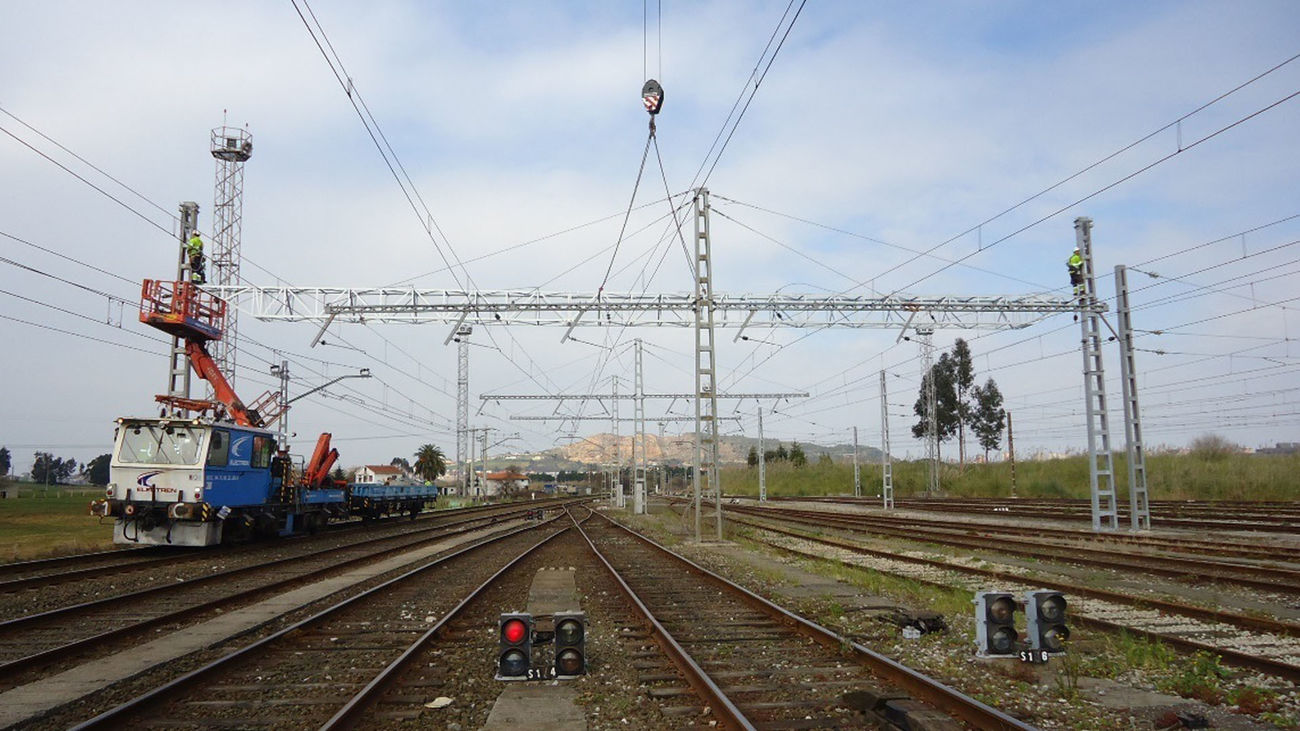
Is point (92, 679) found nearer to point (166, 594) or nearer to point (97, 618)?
point (97, 618)

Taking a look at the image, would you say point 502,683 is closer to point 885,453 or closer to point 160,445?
point 160,445

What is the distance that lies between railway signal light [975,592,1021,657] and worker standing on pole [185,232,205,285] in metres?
22.3

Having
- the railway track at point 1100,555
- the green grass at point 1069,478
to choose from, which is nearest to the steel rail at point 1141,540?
the railway track at point 1100,555

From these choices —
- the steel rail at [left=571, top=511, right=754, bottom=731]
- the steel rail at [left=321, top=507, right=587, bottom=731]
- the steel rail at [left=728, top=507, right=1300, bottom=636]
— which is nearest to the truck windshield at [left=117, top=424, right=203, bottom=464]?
the steel rail at [left=321, top=507, right=587, bottom=731]

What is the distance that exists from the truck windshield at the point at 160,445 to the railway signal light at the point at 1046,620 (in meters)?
18.4

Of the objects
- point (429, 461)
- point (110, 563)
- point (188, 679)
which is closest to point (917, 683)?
point (188, 679)

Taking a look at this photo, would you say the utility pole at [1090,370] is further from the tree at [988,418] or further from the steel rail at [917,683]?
the tree at [988,418]

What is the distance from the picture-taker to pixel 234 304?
83.6 ft

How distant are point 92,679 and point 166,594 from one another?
607cm

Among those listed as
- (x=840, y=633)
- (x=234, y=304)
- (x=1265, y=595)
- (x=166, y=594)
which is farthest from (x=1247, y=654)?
(x=234, y=304)

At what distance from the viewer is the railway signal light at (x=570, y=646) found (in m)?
7.37

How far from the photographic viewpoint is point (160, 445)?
19281 mm

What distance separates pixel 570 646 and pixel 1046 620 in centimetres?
454

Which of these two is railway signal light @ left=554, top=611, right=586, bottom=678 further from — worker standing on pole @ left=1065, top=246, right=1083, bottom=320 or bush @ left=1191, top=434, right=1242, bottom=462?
bush @ left=1191, top=434, right=1242, bottom=462
